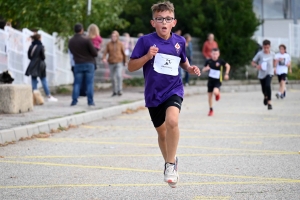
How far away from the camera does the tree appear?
103ft

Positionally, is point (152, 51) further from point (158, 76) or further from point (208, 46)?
point (208, 46)

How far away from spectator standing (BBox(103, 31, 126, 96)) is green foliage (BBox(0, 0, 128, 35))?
7.37ft

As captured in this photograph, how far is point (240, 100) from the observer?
23.5 metres

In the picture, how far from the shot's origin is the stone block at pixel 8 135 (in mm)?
12844

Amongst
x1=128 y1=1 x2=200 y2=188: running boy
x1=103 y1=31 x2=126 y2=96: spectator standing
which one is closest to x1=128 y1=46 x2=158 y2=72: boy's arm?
x1=128 y1=1 x2=200 y2=188: running boy

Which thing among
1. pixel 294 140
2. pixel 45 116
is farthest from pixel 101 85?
pixel 294 140

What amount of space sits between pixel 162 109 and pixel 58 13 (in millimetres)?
17863

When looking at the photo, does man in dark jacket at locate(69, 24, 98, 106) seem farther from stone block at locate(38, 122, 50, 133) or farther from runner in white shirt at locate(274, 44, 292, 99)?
runner in white shirt at locate(274, 44, 292, 99)

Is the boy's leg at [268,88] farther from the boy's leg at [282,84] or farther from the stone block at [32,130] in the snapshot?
the stone block at [32,130]

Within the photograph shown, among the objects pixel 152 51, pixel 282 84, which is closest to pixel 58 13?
pixel 282 84

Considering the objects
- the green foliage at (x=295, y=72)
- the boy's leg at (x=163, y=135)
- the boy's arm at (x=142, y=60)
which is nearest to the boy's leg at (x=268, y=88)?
the boy's leg at (x=163, y=135)

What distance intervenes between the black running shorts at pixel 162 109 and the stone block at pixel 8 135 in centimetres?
480

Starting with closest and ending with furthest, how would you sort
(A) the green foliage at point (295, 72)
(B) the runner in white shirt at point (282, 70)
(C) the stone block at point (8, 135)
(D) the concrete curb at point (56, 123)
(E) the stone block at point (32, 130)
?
(C) the stone block at point (8, 135) → (D) the concrete curb at point (56, 123) → (E) the stone block at point (32, 130) → (B) the runner in white shirt at point (282, 70) → (A) the green foliage at point (295, 72)

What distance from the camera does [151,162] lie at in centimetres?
1049
